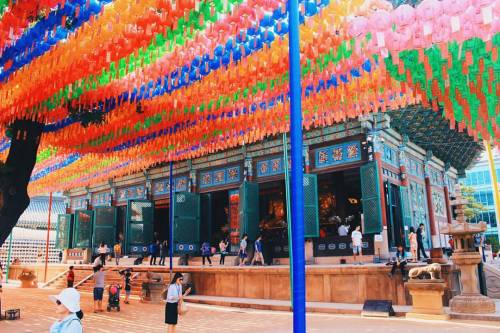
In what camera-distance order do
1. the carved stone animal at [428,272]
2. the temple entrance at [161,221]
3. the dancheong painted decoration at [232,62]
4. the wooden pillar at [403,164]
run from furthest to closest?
the temple entrance at [161,221] < the wooden pillar at [403,164] < the carved stone animal at [428,272] < the dancheong painted decoration at [232,62]

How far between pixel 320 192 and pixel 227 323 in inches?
507

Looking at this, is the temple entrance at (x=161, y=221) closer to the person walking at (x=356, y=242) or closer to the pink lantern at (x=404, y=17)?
the person walking at (x=356, y=242)

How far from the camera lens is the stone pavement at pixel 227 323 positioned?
26.8 ft

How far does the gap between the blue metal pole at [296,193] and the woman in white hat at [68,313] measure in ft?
5.63

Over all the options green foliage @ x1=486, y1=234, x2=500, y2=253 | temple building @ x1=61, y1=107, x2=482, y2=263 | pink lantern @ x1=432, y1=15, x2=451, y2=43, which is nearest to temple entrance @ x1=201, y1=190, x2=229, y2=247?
temple building @ x1=61, y1=107, x2=482, y2=263

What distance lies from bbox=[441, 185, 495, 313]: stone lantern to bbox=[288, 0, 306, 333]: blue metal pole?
762cm

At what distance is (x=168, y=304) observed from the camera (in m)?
7.11

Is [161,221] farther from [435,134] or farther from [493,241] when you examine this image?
[493,241]

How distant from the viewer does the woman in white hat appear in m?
3.13

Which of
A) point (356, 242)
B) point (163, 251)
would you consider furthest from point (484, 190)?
point (163, 251)

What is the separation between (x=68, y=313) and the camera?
3.23 meters

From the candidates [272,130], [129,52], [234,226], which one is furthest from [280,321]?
[234,226]

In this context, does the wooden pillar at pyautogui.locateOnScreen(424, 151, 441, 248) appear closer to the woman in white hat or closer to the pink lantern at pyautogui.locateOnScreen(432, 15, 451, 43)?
the pink lantern at pyautogui.locateOnScreen(432, 15, 451, 43)

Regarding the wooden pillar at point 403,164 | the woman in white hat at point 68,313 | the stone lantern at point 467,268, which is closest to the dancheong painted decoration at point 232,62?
the stone lantern at point 467,268
